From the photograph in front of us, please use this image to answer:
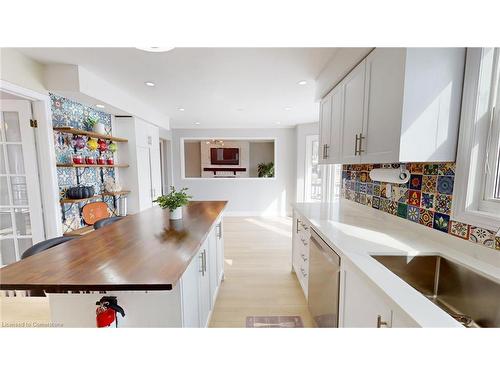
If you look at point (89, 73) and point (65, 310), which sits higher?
point (89, 73)

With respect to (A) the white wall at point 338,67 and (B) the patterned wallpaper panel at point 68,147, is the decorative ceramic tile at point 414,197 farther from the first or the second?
(B) the patterned wallpaper panel at point 68,147

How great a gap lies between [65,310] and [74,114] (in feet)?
8.87

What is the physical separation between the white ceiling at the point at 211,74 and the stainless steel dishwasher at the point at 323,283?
5.57 ft

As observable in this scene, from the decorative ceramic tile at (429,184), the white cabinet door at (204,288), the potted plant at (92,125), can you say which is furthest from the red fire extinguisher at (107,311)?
the potted plant at (92,125)

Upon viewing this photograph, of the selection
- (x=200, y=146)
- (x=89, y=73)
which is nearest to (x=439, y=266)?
(x=89, y=73)

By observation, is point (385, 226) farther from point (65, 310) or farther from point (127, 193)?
point (127, 193)

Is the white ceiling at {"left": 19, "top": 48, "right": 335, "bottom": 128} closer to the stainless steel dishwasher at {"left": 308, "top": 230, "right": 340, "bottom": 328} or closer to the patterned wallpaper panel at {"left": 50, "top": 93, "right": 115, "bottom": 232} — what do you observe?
the patterned wallpaper panel at {"left": 50, "top": 93, "right": 115, "bottom": 232}

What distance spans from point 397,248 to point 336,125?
127 centimetres

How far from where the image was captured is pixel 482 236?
1.08m

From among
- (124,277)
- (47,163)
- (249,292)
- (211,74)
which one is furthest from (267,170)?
(124,277)

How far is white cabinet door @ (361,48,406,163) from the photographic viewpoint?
1193mm

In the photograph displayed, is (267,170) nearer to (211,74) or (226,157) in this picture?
(226,157)

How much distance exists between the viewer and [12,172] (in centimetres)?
227

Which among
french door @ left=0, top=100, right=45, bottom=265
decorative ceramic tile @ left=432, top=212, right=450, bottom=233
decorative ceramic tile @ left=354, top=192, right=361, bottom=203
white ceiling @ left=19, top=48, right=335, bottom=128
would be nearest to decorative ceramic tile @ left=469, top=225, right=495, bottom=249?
decorative ceramic tile @ left=432, top=212, right=450, bottom=233
